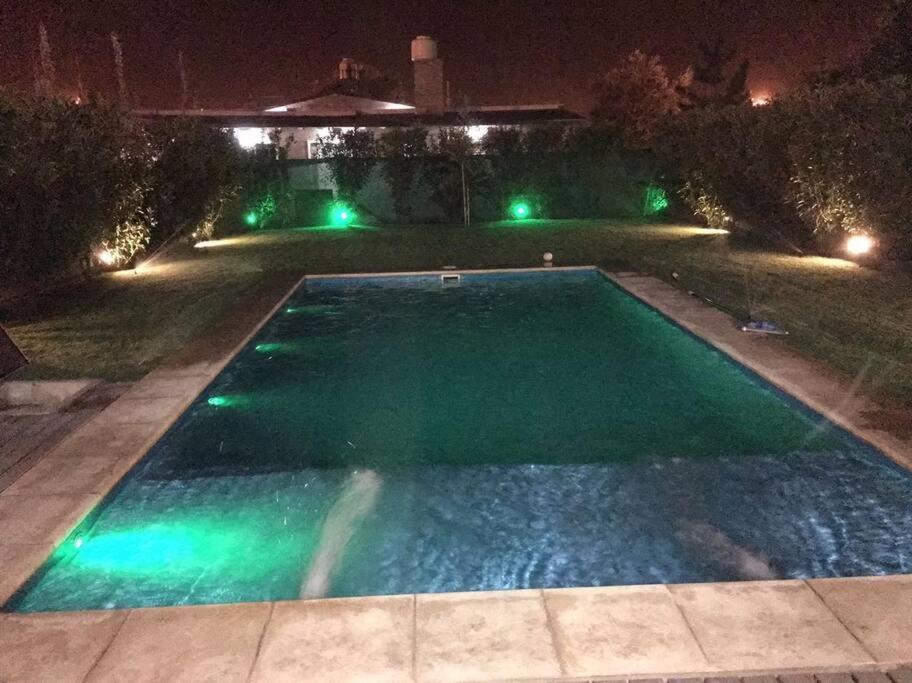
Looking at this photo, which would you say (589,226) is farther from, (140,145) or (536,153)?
(140,145)

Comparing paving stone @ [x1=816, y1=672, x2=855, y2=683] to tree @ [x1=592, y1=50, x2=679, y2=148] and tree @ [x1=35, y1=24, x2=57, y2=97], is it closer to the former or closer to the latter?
tree @ [x1=35, y1=24, x2=57, y2=97]

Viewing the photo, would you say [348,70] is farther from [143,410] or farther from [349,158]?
[143,410]

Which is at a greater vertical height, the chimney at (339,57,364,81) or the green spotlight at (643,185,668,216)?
the chimney at (339,57,364,81)

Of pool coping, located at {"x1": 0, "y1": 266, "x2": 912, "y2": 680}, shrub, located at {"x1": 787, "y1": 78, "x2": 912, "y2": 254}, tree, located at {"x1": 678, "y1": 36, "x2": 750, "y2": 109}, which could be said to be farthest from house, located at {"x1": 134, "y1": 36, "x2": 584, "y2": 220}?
pool coping, located at {"x1": 0, "y1": 266, "x2": 912, "y2": 680}

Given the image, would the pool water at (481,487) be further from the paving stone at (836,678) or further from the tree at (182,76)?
the tree at (182,76)

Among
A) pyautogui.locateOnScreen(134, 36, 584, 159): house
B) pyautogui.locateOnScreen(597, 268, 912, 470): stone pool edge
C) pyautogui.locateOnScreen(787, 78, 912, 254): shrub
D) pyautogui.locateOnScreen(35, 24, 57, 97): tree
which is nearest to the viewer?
pyautogui.locateOnScreen(597, 268, 912, 470): stone pool edge

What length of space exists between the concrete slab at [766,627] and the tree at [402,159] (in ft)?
55.0

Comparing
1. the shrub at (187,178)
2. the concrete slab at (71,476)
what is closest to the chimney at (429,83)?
the shrub at (187,178)

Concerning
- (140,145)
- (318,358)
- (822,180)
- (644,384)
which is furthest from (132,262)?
(822,180)

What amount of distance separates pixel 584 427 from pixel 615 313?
380 cm

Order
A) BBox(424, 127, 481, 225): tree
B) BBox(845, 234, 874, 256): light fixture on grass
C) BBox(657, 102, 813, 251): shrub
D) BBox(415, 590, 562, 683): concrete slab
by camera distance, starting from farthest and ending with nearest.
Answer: BBox(424, 127, 481, 225): tree < BBox(657, 102, 813, 251): shrub < BBox(845, 234, 874, 256): light fixture on grass < BBox(415, 590, 562, 683): concrete slab

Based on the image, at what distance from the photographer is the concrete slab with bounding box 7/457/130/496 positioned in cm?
450

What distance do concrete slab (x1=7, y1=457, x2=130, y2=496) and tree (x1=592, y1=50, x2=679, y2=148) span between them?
23.3 meters

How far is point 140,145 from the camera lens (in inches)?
496
